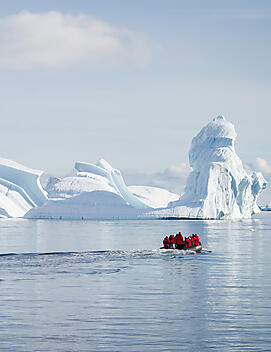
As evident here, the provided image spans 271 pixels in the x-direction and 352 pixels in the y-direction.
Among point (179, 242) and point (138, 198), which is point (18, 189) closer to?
point (138, 198)

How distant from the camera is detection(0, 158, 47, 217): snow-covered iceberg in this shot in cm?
10325

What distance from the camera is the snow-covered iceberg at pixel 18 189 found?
339 ft

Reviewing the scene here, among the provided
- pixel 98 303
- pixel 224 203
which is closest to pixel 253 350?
pixel 98 303

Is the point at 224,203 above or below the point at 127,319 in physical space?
above

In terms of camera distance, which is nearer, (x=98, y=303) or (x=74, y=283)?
(x=98, y=303)

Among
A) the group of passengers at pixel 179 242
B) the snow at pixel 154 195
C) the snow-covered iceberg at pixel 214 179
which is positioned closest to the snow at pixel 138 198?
the snow-covered iceberg at pixel 214 179

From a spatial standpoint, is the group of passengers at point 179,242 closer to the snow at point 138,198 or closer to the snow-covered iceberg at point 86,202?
the snow at point 138,198

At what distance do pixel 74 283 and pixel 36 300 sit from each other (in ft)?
11.8

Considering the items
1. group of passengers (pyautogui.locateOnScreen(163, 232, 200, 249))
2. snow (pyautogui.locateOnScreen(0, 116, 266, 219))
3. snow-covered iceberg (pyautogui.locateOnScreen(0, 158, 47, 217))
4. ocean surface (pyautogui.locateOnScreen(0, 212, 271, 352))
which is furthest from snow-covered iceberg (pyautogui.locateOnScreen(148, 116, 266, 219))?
ocean surface (pyautogui.locateOnScreen(0, 212, 271, 352))

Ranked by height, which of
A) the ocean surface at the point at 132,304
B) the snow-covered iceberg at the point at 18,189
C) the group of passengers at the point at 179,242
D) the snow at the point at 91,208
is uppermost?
the snow-covered iceberg at the point at 18,189

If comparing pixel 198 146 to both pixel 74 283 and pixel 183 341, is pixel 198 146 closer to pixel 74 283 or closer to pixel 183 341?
pixel 74 283

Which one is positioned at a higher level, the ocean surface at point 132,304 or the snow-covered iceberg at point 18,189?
the snow-covered iceberg at point 18,189

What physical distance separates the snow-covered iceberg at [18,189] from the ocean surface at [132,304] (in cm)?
7294

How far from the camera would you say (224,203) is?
303 ft
